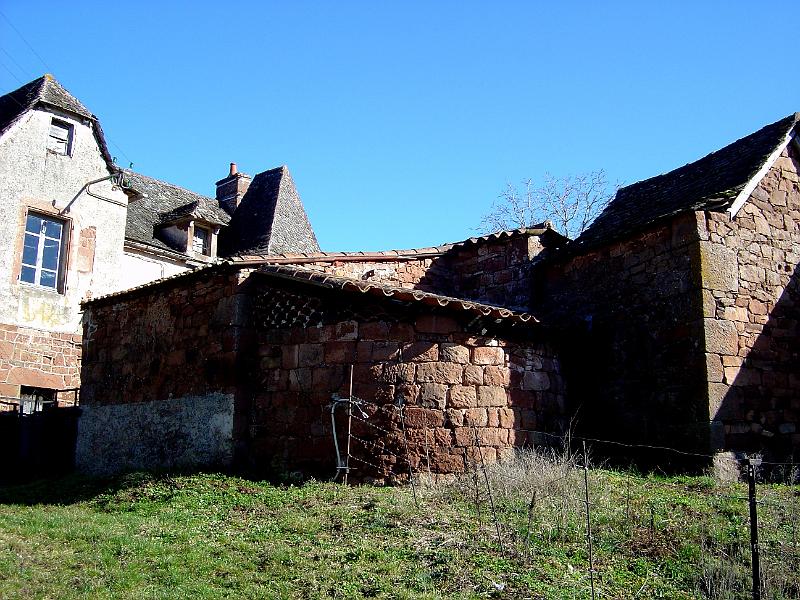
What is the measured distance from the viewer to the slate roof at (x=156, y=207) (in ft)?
72.3

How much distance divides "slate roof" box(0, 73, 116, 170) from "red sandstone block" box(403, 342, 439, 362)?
12812 mm

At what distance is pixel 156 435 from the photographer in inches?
527

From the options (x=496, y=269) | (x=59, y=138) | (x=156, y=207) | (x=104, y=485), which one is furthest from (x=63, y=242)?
(x=496, y=269)

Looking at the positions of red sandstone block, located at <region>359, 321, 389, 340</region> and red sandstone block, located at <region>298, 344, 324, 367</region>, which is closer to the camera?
red sandstone block, located at <region>359, 321, 389, 340</region>

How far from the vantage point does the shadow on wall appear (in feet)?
39.3

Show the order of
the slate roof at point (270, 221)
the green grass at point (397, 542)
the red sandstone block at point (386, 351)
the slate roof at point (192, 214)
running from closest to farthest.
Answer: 1. the green grass at point (397, 542)
2. the red sandstone block at point (386, 351)
3. the slate roof at point (192, 214)
4. the slate roof at point (270, 221)

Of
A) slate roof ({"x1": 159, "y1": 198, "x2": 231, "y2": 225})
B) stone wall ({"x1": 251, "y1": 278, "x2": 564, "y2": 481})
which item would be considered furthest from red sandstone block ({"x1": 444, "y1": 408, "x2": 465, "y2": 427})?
slate roof ({"x1": 159, "y1": 198, "x2": 231, "y2": 225})

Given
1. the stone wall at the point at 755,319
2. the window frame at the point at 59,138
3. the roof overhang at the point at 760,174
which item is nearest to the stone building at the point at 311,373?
the stone wall at the point at 755,319

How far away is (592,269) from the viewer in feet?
47.5

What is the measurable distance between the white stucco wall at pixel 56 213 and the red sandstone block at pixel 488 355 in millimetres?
11602

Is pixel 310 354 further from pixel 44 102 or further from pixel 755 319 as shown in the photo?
pixel 44 102

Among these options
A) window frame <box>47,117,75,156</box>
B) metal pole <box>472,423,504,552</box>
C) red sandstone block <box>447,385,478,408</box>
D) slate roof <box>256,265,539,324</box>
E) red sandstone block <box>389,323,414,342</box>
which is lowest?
metal pole <box>472,423,504,552</box>

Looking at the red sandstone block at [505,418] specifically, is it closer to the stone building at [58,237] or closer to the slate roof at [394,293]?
the slate roof at [394,293]

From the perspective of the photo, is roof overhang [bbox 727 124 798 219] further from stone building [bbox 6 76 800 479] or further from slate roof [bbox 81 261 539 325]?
slate roof [bbox 81 261 539 325]
